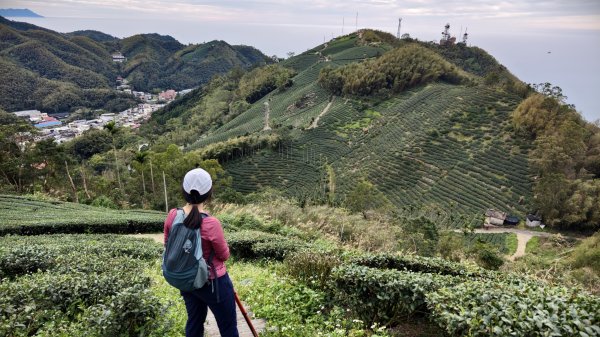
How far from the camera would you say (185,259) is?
9.93ft

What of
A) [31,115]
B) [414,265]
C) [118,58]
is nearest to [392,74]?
[414,265]

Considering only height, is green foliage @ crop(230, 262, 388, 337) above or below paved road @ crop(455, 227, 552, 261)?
above

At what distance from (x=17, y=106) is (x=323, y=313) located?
438ft

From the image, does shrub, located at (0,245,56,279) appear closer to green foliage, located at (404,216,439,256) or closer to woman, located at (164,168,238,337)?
woman, located at (164,168,238,337)

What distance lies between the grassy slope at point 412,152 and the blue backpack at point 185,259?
31036 millimetres

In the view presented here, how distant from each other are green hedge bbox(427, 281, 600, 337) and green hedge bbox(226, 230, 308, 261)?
512 centimetres

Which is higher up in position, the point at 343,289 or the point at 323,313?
the point at 343,289

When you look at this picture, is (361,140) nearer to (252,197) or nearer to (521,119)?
(521,119)

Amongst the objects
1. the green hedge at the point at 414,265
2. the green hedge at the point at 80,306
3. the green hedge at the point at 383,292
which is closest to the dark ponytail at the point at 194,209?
the green hedge at the point at 80,306

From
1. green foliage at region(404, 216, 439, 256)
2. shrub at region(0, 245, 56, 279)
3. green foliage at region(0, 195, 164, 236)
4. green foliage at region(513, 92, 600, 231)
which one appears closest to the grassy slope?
green foliage at region(513, 92, 600, 231)

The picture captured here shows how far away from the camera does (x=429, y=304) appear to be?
3.97 metres

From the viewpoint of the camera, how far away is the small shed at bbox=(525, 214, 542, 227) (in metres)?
29.2

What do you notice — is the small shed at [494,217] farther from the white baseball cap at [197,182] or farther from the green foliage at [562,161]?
the white baseball cap at [197,182]

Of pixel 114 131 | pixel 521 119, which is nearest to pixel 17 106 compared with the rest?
pixel 114 131
